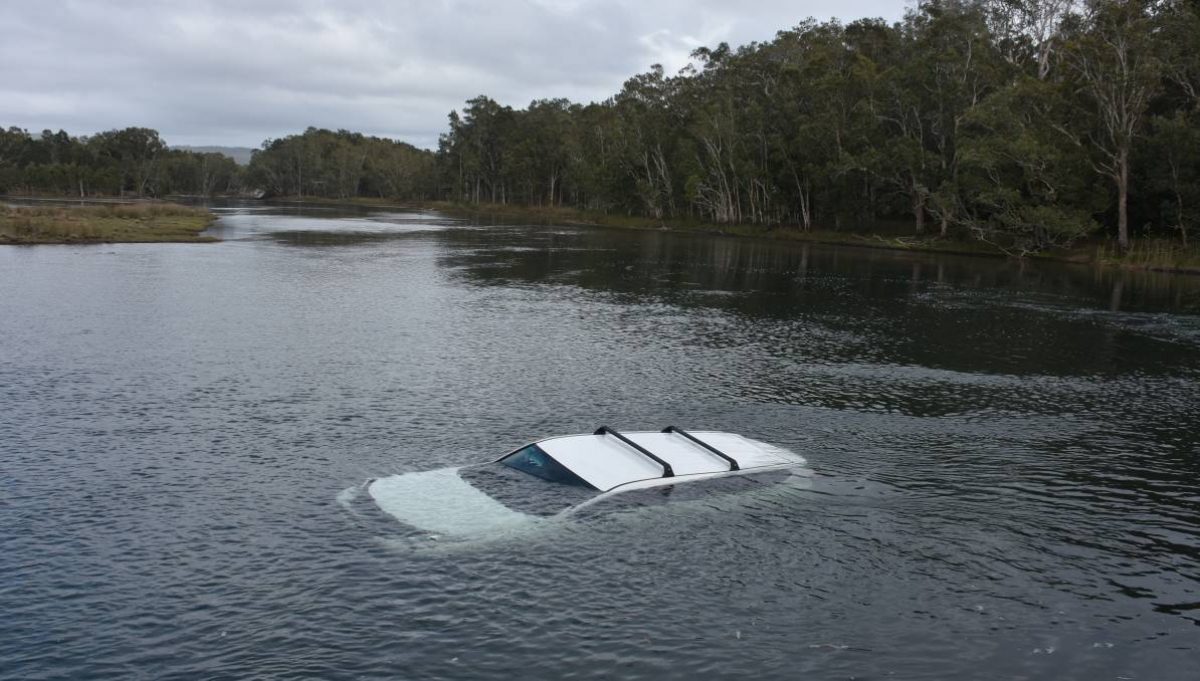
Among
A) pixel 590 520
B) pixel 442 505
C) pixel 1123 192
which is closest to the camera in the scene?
pixel 590 520

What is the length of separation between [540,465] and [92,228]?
77181mm

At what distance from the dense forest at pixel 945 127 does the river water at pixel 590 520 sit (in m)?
39.3

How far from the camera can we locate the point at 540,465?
17688 millimetres

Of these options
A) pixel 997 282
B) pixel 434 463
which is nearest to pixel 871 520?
pixel 434 463

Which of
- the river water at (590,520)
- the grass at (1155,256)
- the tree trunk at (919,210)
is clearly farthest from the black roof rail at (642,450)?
the tree trunk at (919,210)

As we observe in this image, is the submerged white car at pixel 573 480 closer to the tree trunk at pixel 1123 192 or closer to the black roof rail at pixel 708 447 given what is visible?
the black roof rail at pixel 708 447

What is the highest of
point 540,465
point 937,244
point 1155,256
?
point 937,244

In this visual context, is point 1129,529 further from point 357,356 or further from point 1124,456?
point 357,356

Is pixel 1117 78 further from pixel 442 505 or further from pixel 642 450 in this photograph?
pixel 442 505

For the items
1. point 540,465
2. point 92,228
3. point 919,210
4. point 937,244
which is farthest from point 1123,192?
point 92,228

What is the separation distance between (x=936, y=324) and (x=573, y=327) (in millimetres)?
18169

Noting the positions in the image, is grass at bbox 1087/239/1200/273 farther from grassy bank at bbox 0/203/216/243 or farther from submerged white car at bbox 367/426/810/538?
grassy bank at bbox 0/203/216/243

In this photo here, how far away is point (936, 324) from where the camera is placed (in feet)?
139

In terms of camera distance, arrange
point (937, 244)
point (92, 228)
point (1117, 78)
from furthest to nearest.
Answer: point (937, 244)
point (92, 228)
point (1117, 78)
